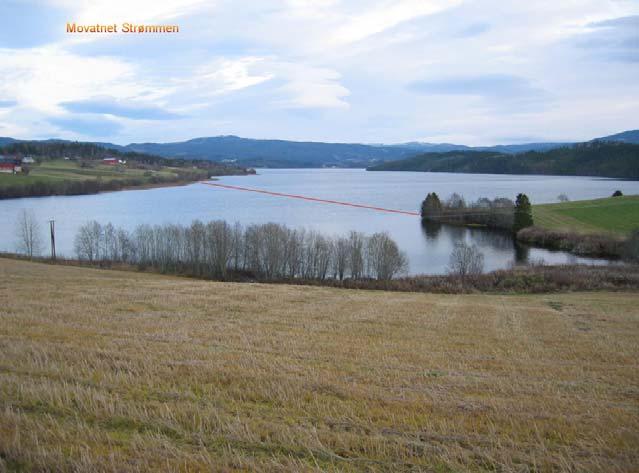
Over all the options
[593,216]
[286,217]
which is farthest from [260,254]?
[593,216]

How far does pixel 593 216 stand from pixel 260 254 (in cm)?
5484

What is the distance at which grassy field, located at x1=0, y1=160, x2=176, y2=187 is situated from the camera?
11216cm

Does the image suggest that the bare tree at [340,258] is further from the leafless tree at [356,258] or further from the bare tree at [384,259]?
the bare tree at [384,259]

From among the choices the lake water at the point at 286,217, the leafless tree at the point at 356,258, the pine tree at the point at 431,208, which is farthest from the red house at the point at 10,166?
the leafless tree at the point at 356,258

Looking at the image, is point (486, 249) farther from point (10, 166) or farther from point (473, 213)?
point (10, 166)

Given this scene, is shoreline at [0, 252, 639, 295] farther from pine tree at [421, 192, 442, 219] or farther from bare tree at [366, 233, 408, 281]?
pine tree at [421, 192, 442, 219]

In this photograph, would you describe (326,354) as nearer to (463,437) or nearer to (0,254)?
(463,437)

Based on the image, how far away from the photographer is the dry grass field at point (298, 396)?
173 inches

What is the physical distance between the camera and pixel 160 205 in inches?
3536

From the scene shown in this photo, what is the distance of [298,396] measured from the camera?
5961 millimetres

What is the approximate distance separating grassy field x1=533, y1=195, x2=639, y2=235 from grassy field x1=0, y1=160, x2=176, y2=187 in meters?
100

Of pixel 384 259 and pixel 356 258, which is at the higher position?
pixel 384 259

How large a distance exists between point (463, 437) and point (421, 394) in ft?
4.67

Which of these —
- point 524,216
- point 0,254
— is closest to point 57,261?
point 0,254
